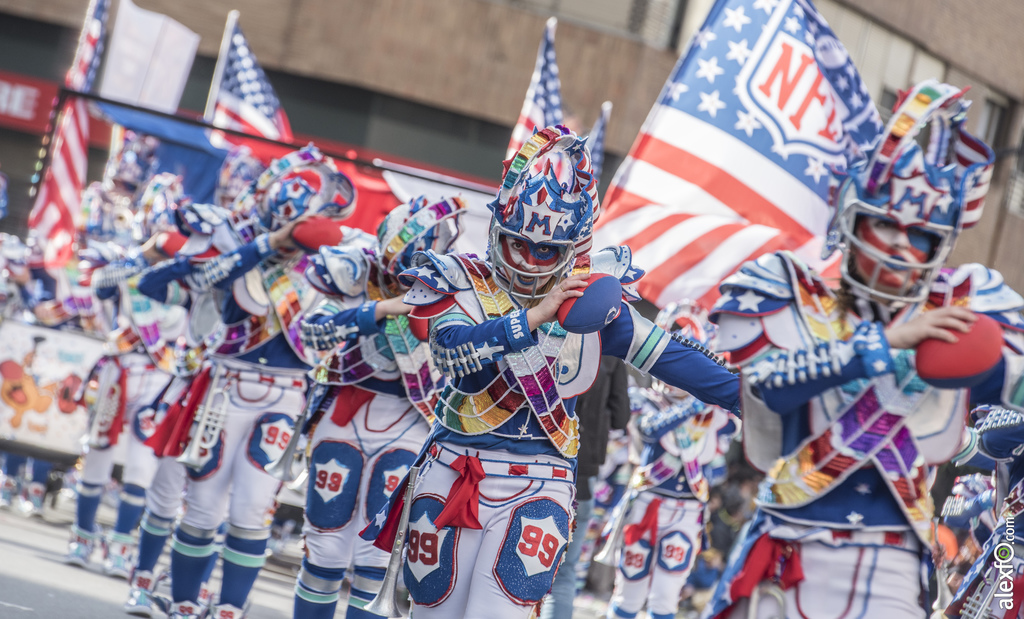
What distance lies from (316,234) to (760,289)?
11.4ft

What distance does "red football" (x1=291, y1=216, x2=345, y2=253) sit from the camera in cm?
638

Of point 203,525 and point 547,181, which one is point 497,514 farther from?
point 203,525

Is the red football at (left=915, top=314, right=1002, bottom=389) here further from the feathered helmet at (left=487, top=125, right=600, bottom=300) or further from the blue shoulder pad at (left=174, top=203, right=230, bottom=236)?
the blue shoulder pad at (left=174, top=203, right=230, bottom=236)

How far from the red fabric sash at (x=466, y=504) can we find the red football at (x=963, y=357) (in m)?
1.63

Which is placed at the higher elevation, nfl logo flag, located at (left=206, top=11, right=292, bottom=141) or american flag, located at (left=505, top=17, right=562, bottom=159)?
american flag, located at (left=505, top=17, right=562, bottom=159)

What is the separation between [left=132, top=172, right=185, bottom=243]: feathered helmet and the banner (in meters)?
2.84

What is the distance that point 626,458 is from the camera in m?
12.4

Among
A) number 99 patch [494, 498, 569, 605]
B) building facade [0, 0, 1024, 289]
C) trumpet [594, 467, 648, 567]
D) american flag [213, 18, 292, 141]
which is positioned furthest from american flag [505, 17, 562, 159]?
number 99 patch [494, 498, 569, 605]

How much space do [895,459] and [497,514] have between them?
4.53 ft

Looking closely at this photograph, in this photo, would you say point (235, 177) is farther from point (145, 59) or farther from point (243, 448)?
point (145, 59)

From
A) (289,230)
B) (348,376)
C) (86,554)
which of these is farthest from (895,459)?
(86,554)

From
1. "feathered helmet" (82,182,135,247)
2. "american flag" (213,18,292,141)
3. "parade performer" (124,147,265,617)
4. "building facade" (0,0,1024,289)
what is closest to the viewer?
"parade performer" (124,147,265,617)

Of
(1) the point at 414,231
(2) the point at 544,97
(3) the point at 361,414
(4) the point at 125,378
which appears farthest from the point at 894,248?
(2) the point at 544,97

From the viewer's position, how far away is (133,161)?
11.8 m
